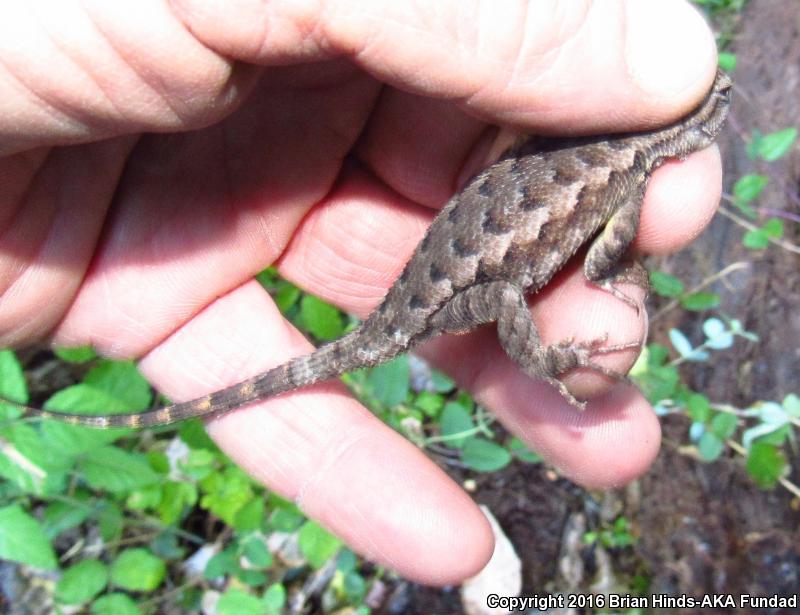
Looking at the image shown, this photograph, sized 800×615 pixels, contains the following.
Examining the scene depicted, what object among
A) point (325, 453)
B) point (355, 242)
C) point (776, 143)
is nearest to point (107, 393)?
point (325, 453)

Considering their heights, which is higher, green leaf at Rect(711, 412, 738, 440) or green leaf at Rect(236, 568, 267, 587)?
green leaf at Rect(711, 412, 738, 440)

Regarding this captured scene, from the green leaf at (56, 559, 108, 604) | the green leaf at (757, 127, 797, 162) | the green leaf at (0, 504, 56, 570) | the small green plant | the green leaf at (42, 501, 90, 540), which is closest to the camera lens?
the green leaf at (0, 504, 56, 570)

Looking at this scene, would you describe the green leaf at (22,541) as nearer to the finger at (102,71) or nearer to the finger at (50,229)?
the finger at (50,229)

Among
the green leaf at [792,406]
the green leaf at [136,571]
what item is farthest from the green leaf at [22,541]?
the green leaf at [792,406]

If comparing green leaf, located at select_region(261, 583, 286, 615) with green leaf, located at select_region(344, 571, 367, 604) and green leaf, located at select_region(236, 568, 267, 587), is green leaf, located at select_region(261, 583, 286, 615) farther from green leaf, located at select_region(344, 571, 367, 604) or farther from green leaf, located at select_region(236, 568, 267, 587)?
green leaf, located at select_region(344, 571, 367, 604)

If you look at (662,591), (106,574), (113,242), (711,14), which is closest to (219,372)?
(113,242)

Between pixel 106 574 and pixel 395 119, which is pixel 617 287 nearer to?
pixel 395 119

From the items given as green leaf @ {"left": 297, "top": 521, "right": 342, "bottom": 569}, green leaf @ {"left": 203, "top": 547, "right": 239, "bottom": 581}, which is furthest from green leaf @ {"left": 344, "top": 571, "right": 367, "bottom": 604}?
green leaf @ {"left": 203, "top": 547, "right": 239, "bottom": 581}
